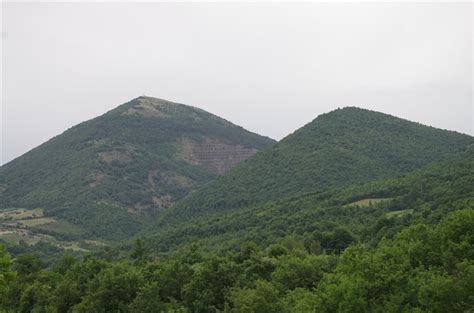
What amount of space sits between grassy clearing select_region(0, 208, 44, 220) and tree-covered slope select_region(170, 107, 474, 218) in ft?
171

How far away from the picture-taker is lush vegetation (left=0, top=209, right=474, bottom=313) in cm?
3566

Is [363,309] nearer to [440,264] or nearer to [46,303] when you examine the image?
[440,264]

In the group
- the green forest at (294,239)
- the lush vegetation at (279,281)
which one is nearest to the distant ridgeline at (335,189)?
the green forest at (294,239)

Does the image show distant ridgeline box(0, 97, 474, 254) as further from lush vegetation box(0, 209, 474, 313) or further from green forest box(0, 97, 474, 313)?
lush vegetation box(0, 209, 474, 313)

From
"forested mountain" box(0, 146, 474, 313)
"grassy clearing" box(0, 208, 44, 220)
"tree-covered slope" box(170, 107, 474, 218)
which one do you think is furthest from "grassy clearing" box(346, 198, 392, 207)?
"grassy clearing" box(0, 208, 44, 220)

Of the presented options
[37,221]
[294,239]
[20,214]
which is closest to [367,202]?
[294,239]

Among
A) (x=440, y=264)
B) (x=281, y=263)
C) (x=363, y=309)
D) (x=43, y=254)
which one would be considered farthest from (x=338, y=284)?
(x=43, y=254)

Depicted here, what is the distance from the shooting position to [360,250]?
49406 mm

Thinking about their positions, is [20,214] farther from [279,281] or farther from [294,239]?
[279,281]

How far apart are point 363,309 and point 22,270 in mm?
47279

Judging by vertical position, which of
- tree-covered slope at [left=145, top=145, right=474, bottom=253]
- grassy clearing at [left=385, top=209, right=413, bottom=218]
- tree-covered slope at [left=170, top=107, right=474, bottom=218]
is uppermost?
tree-covered slope at [left=170, top=107, right=474, bottom=218]

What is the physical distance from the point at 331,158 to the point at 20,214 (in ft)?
358

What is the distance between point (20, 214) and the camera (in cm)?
18875

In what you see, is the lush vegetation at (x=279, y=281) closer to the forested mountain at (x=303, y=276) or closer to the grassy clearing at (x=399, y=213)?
the forested mountain at (x=303, y=276)
